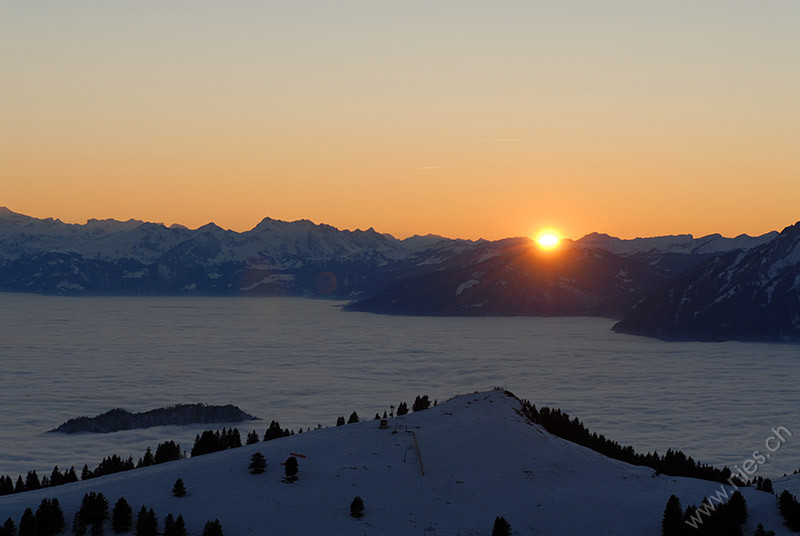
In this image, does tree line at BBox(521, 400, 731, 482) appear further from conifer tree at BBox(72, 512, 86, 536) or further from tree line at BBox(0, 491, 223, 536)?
conifer tree at BBox(72, 512, 86, 536)

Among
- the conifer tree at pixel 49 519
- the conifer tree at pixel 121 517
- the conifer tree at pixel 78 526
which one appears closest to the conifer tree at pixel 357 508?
the conifer tree at pixel 121 517

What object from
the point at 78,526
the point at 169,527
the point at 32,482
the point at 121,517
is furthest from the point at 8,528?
the point at 32,482

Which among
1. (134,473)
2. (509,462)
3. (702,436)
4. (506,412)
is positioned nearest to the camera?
(134,473)

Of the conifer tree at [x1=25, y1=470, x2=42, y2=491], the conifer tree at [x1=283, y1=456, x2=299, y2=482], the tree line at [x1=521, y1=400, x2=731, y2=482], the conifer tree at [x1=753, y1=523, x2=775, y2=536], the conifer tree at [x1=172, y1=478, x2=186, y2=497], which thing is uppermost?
the conifer tree at [x1=753, y1=523, x2=775, y2=536]

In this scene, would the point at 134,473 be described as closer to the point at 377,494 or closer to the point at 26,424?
the point at 377,494

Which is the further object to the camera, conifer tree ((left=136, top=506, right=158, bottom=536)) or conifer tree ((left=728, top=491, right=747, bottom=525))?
conifer tree ((left=728, top=491, right=747, bottom=525))

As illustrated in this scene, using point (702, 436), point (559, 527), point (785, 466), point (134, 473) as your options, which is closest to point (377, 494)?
point (559, 527)

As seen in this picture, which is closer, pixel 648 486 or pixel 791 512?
pixel 791 512

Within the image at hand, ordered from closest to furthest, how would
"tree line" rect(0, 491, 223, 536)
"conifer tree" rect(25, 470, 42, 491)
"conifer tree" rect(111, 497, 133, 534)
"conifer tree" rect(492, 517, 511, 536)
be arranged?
"tree line" rect(0, 491, 223, 536) < "conifer tree" rect(111, 497, 133, 534) < "conifer tree" rect(492, 517, 511, 536) < "conifer tree" rect(25, 470, 42, 491)

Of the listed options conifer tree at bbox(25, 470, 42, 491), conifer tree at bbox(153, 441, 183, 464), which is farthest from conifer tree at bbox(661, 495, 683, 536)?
conifer tree at bbox(25, 470, 42, 491)
